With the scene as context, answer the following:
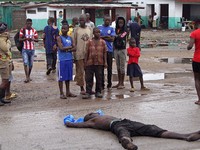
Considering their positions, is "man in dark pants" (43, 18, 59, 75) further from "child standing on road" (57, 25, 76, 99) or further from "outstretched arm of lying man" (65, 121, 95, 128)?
"outstretched arm of lying man" (65, 121, 95, 128)

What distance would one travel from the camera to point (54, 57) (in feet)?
47.2

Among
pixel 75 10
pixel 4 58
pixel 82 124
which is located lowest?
pixel 82 124

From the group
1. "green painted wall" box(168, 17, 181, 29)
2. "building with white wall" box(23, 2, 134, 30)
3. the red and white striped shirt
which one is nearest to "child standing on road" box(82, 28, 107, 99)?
the red and white striped shirt

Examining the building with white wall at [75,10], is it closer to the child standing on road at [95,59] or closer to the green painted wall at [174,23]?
the green painted wall at [174,23]

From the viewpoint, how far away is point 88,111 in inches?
351

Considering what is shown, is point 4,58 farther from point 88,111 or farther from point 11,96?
point 88,111

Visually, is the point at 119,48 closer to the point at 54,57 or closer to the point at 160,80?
the point at 160,80

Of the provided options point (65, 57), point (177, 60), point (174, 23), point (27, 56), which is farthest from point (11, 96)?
point (174, 23)

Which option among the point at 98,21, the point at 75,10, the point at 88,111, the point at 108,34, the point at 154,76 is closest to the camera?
the point at 88,111

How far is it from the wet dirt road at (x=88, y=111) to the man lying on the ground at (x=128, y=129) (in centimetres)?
9

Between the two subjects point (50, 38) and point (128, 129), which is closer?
point (128, 129)

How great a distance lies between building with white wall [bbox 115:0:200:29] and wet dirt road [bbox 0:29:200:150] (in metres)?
31.1

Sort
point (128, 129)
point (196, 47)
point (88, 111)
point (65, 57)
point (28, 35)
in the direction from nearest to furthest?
point (128, 129) → point (88, 111) → point (196, 47) → point (65, 57) → point (28, 35)

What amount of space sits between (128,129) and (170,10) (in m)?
39.2
